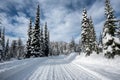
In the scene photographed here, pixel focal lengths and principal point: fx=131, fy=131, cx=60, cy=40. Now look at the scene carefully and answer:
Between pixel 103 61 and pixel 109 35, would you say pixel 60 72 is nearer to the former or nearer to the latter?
pixel 103 61

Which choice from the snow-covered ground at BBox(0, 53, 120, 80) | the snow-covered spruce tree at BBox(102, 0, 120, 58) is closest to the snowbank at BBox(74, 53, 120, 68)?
the snow-covered ground at BBox(0, 53, 120, 80)

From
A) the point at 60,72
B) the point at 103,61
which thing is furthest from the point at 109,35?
the point at 60,72

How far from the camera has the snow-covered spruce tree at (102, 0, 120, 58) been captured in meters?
19.9

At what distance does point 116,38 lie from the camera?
20766mm

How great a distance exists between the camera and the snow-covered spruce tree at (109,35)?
1992cm

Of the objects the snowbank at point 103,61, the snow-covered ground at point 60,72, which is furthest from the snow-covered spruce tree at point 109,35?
the snow-covered ground at point 60,72

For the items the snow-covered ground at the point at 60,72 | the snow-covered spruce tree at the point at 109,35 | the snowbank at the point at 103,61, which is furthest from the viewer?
the snow-covered spruce tree at the point at 109,35

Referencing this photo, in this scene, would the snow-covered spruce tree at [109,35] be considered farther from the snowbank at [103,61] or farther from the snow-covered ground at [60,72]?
the snow-covered ground at [60,72]

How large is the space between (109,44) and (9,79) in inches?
655

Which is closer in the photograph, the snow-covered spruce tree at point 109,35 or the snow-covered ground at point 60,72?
the snow-covered ground at point 60,72

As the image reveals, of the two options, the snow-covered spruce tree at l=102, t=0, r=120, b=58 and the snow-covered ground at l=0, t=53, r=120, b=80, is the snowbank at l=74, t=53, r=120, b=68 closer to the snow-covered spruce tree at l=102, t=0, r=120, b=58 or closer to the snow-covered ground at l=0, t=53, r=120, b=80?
the snow-covered ground at l=0, t=53, r=120, b=80

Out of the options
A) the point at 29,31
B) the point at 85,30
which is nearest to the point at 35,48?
the point at 29,31

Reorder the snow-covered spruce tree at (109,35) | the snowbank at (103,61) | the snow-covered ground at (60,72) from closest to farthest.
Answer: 1. the snow-covered ground at (60,72)
2. the snowbank at (103,61)
3. the snow-covered spruce tree at (109,35)

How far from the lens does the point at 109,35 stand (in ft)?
69.9
